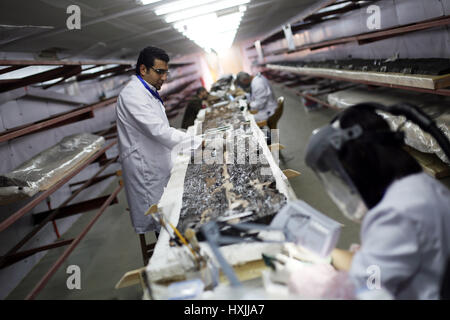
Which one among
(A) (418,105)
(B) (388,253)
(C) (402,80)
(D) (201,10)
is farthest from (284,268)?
(D) (201,10)

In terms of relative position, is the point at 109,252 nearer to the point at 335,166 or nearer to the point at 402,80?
the point at 335,166

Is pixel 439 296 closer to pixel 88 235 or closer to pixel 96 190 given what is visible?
pixel 88 235

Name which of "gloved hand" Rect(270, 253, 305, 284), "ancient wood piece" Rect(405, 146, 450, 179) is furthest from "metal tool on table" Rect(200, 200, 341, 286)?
"ancient wood piece" Rect(405, 146, 450, 179)

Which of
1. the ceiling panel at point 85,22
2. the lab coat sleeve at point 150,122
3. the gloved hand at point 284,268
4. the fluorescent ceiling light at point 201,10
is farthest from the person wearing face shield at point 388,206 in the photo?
the fluorescent ceiling light at point 201,10

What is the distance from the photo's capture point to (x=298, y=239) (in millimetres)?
1072

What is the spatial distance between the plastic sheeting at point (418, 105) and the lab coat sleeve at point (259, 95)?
4.66 feet

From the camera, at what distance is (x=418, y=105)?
326 cm

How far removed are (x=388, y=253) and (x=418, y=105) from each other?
9.76 ft

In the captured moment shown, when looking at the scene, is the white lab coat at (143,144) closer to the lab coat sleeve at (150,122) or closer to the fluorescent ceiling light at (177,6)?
the lab coat sleeve at (150,122)

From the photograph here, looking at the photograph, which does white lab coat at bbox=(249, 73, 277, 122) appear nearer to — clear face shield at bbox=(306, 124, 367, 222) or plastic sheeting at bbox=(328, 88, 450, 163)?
plastic sheeting at bbox=(328, 88, 450, 163)

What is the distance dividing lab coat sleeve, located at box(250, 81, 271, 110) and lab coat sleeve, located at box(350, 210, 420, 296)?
5210 mm

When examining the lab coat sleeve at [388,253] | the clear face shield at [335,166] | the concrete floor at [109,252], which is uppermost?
the clear face shield at [335,166]

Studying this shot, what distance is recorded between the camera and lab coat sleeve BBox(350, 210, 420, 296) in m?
0.81

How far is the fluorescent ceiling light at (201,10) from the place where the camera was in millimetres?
4312
